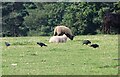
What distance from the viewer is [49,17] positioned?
4588cm

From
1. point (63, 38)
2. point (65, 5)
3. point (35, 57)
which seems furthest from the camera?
point (65, 5)

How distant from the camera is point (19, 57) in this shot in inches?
518

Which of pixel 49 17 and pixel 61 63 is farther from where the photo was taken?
pixel 49 17

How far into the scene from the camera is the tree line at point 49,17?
4069 cm

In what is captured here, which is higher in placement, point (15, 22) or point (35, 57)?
point (35, 57)

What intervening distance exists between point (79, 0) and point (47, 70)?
30.6 metres

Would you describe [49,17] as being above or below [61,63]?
below

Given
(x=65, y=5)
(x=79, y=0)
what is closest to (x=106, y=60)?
(x=79, y=0)

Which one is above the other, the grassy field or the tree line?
the grassy field

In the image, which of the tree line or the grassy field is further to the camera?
the tree line

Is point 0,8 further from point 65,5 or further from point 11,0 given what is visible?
point 65,5

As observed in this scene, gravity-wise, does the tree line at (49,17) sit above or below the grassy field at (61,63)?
below

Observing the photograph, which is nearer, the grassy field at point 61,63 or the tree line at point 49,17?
the grassy field at point 61,63

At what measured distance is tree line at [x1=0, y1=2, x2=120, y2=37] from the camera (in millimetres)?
40688
